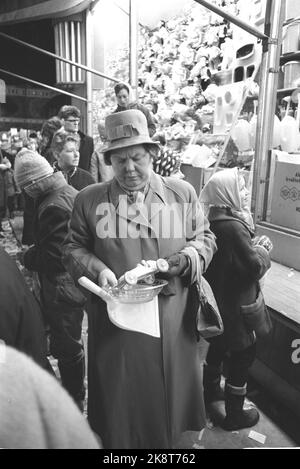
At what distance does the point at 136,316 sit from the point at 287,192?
6.19 ft

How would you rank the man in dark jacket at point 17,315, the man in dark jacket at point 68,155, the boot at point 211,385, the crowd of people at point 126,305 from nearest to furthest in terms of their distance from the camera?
the crowd of people at point 126,305 < the man in dark jacket at point 17,315 < the boot at point 211,385 < the man in dark jacket at point 68,155

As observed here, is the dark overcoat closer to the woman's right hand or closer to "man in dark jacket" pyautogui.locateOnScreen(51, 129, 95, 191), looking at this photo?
the woman's right hand

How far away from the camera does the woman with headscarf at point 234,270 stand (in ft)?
6.37

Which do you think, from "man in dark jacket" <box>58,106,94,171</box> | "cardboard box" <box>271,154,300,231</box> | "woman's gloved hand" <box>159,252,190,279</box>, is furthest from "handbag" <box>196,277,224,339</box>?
"man in dark jacket" <box>58,106,94,171</box>

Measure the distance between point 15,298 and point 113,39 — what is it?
23.3 ft

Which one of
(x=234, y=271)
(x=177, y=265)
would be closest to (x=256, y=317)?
(x=234, y=271)

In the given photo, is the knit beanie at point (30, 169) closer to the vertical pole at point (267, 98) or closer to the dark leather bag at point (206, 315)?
the dark leather bag at point (206, 315)

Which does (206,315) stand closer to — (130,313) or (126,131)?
(130,313)

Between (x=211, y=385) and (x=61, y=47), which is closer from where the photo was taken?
(x=211, y=385)

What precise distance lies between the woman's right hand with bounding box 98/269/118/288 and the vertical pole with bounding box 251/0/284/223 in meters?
1.85

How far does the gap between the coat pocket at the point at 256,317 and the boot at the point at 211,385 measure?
1.47ft

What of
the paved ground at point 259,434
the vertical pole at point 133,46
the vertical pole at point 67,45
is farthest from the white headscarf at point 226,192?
the vertical pole at point 67,45

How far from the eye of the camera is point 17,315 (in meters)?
1.02

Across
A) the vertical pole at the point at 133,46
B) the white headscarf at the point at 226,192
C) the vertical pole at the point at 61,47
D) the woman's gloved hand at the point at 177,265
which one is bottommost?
the woman's gloved hand at the point at 177,265
